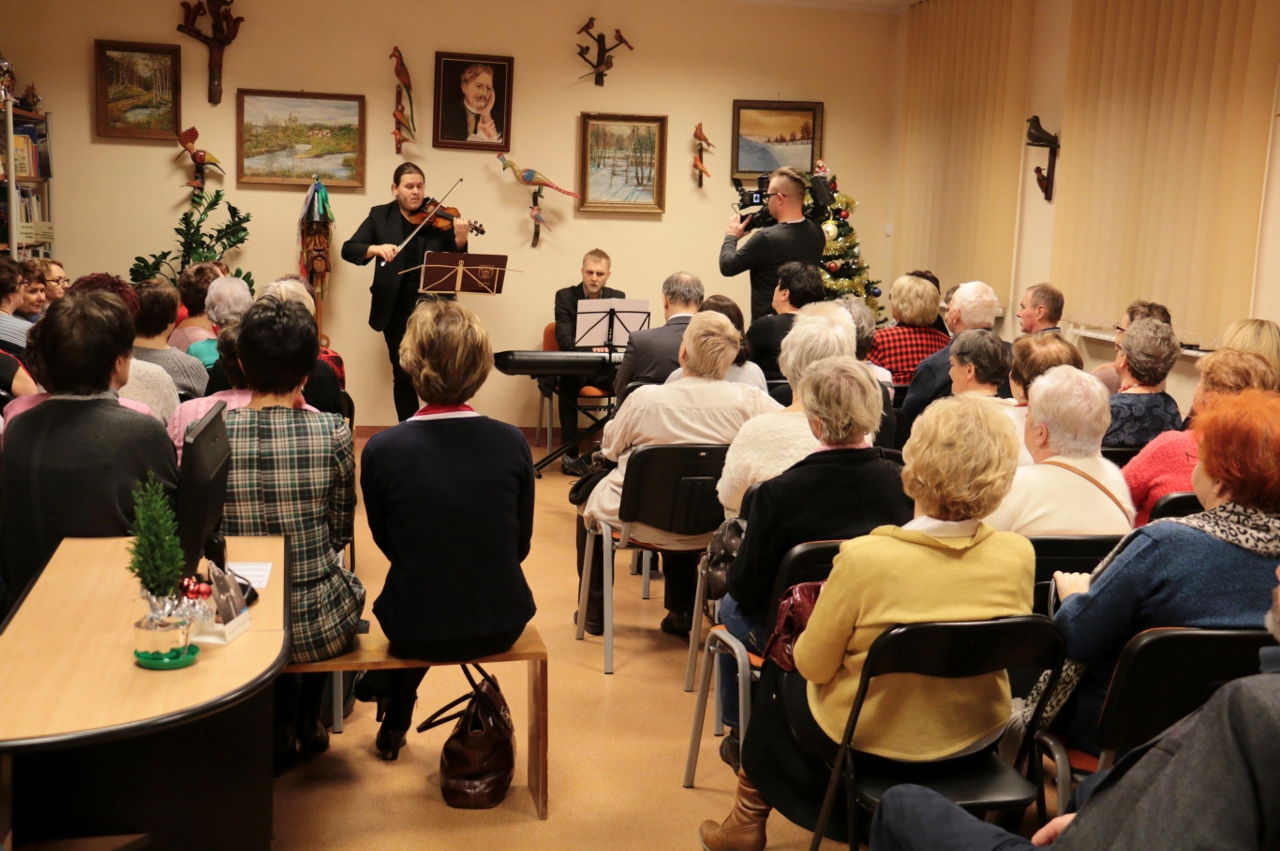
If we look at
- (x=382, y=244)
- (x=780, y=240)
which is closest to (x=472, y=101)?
(x=382, y=244)

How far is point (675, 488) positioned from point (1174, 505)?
55.5 inches

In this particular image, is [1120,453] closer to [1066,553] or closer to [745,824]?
[1066,553]

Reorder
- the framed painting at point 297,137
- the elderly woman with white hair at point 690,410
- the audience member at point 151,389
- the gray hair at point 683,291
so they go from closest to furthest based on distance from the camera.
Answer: the audience member at point 151,389, the elderly woman with white hair at point 690,410, the gray hair at point 683,291, the framed painting at point 297,137

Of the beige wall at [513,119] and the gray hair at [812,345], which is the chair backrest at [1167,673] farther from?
the beige wall at [513,119]

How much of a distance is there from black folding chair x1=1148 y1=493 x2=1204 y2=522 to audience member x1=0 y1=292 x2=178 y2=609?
7.21ft

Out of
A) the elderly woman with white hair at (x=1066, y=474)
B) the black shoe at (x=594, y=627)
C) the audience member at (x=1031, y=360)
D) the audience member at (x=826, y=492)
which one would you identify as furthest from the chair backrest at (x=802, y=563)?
the black shoe at (x=594, y=627)

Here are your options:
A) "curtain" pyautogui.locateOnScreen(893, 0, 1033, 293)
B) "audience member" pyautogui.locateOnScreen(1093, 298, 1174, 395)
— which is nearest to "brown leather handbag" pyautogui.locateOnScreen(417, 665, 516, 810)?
"audience member" pyautogui.locateOnScreen(1093, 298, 1174, 395)

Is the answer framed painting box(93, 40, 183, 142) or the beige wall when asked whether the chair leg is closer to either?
the beige wall

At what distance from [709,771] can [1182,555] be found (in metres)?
1.43

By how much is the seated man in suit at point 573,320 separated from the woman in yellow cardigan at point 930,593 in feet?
15.4

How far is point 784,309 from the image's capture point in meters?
4.89

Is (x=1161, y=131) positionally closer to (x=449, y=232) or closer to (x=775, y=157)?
(x=775, y=157)

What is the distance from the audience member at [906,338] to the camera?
5141 mm

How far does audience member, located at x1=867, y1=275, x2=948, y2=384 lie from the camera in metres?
5.14
